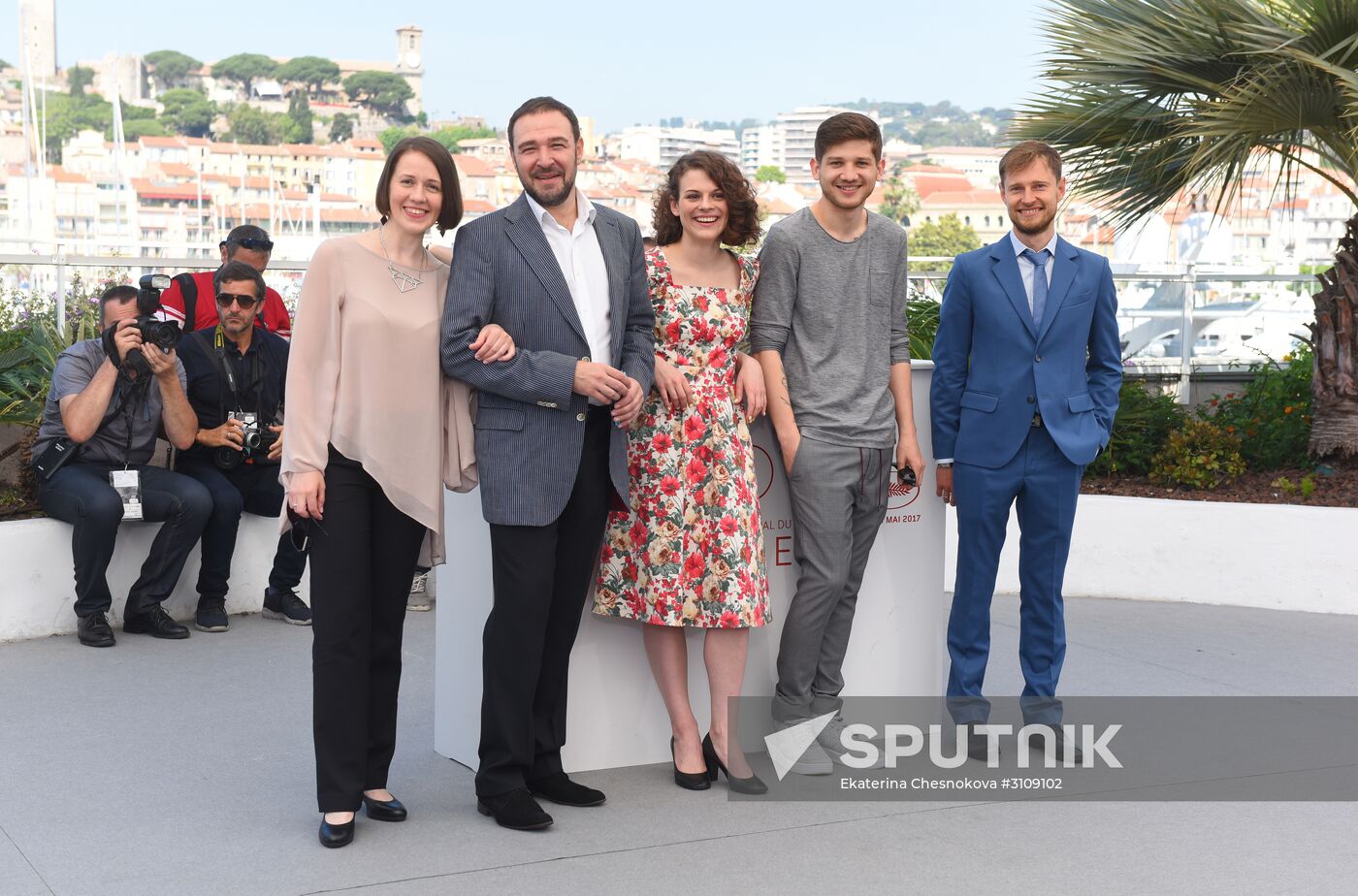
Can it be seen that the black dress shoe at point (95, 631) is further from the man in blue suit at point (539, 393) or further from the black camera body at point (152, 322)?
the man in blue suit at point (539, 393)

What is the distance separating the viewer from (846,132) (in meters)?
4.02

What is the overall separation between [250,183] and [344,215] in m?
27.8

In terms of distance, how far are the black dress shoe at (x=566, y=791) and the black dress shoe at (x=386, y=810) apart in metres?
0.36

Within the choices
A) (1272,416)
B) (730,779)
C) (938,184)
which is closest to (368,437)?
(730,779)

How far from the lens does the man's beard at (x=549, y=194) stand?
3.70 metres

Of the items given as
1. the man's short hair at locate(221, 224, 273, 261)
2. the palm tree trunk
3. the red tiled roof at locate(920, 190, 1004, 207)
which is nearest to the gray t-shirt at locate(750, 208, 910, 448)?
the man's short hair at locate(221, 224, 273, 261)

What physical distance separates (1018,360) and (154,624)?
3727 millimetres

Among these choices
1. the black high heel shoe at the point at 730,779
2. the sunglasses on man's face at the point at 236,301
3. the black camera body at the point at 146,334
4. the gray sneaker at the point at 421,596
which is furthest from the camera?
the gray sneaker at the point at 421,596

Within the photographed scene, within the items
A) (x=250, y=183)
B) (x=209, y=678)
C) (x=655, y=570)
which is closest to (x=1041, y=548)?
(x=655, y=570)

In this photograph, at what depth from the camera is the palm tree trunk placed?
7492 millimetres

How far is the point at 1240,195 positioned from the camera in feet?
24.5

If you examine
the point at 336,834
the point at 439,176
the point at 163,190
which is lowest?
the point at 336,834

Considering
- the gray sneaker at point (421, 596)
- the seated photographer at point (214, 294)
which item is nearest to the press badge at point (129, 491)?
the seated photographer at point (214, 294)

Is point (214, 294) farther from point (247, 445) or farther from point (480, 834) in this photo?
point (480, 834)
